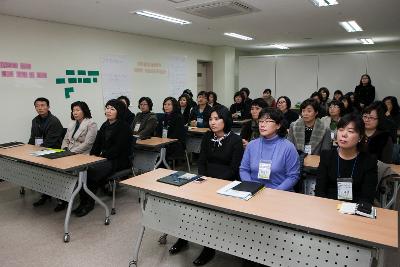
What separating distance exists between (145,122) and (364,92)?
6044 mm

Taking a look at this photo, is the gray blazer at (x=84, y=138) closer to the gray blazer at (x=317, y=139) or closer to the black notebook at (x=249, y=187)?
the black notebook at (x=249, y=187)

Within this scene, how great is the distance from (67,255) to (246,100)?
5601mm

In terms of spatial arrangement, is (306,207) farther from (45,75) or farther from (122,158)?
(45,75)

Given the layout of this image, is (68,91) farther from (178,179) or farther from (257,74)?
(257,74)

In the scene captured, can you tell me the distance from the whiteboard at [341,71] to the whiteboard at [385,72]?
0.24m

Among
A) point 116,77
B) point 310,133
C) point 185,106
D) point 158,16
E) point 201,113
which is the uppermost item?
point 158,16

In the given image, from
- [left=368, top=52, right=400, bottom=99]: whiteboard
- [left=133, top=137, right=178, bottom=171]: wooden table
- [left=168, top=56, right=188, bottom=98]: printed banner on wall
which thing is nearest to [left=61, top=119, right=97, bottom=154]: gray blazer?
[left=133, top=137, right=178, bottom=171]: wooden table

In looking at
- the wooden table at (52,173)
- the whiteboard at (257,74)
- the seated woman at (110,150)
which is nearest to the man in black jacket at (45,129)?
the wooden table at (52,173)

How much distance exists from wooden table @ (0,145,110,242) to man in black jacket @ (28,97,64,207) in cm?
68

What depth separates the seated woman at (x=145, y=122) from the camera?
4.89 m

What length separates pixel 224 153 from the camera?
291 centimetres

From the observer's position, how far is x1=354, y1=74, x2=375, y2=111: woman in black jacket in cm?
809

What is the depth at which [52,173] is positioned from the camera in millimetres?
3297

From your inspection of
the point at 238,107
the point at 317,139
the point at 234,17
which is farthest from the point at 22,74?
the point at 317,139
